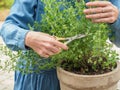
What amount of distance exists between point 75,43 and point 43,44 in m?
0.11

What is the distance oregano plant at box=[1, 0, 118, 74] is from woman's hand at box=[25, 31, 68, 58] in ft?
0.15

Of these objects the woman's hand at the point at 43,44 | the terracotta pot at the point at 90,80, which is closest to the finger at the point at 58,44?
the woman's hand at the point at 43,44

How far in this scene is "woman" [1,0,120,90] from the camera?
1165 mm

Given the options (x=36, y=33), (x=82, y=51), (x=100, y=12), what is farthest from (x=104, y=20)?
(x=36, y=33)

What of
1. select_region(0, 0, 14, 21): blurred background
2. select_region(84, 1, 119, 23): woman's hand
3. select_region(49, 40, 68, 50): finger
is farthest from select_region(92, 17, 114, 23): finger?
select_region(0, 0, 14, 21): blurred background

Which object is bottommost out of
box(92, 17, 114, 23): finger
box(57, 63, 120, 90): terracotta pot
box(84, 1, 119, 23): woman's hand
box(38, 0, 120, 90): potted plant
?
box(57, 63, 120, 90): terracotta pot

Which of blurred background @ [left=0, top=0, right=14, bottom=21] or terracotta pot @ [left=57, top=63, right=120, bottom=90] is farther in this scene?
blurred background @ [left=0, top=0, right=14, bottom=21]

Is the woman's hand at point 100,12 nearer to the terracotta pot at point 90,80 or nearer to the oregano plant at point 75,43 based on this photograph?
the oregano plant at point 75,43

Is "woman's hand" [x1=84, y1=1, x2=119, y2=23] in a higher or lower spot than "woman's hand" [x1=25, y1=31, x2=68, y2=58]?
higher

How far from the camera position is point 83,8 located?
1194mm

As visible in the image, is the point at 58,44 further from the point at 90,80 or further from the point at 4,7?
the point at 4,7

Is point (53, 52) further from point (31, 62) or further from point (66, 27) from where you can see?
point (31, 62)

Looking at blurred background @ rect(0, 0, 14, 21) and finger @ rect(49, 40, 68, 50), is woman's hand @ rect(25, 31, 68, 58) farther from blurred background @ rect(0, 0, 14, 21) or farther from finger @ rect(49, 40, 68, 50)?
blurred background @ rect(0, 0, 14, 21)

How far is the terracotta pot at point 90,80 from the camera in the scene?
A: 119cm
